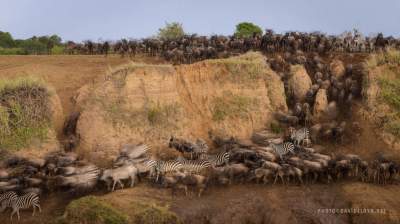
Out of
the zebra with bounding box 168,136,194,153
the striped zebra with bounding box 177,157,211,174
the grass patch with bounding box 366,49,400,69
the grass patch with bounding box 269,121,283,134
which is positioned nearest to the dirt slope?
the zebra with bounding box 168,136,194,153

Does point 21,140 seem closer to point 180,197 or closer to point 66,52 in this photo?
point 180,197

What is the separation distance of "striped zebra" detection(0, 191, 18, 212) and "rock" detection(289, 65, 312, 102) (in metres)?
10.9

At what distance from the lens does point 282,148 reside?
60.4ft

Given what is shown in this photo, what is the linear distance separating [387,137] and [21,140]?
12053mm

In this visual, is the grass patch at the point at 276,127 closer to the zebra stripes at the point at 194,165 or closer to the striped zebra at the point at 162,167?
the zebra stripes at the point at 194,165

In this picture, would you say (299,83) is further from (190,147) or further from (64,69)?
(64,69)

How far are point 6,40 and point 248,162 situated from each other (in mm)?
33318

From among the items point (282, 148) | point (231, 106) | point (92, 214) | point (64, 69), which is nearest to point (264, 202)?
point (282, 148)

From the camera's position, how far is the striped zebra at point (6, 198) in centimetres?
1540

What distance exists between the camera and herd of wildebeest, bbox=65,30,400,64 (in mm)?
24094

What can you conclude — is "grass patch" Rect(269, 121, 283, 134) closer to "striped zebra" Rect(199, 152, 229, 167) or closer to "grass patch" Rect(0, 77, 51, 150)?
"striped zebra" Rect(199, 152, 229, 167)

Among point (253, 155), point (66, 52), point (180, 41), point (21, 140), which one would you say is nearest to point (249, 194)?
point (253, 155)

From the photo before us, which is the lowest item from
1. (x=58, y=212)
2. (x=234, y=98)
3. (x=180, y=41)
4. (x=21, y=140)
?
(x=58, y=212)

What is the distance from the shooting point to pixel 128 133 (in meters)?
19.1
